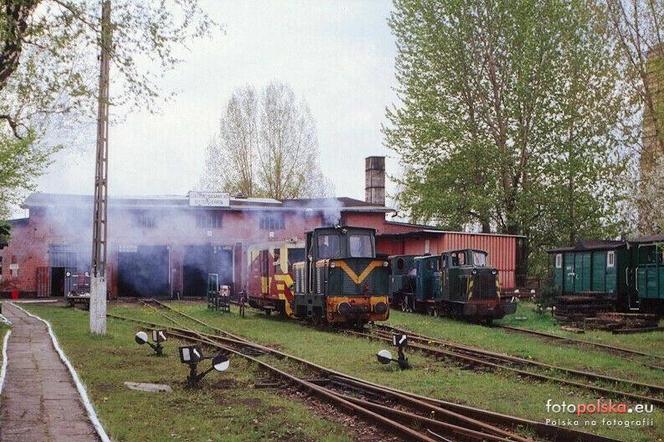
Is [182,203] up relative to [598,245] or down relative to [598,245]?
up

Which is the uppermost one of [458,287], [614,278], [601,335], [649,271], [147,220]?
[147,220]

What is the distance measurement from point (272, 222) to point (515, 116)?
17536 mm

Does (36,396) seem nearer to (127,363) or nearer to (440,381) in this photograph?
(127,363)

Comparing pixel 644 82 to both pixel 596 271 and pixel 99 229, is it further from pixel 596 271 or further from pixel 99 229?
pixel 99 229

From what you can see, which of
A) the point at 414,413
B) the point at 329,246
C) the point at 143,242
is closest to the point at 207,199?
the point at 143,242

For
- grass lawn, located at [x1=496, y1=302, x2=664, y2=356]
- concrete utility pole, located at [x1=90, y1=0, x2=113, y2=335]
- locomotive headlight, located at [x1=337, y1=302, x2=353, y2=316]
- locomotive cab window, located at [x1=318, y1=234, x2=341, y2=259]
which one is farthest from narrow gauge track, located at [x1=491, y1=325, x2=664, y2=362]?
concrete utility pole, located at [x1=90, y1=0, x2=113, y2=335]

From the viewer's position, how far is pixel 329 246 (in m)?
21.4

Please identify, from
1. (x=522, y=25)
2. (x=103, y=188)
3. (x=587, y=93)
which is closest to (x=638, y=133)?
(x=587, y=93)

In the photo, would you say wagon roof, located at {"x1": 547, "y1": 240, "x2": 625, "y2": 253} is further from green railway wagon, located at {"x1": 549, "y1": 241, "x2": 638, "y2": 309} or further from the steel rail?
the steel rail

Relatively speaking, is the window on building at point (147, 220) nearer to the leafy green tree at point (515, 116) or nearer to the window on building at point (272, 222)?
the window on building at point (272, 222)

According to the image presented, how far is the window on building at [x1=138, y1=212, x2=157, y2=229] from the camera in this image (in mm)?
43562

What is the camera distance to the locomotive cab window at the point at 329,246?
69.7 feet

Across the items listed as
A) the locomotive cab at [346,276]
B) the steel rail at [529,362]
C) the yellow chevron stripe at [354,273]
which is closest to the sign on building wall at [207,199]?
the locomotive cab at [346,276]

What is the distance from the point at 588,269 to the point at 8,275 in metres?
32.6
